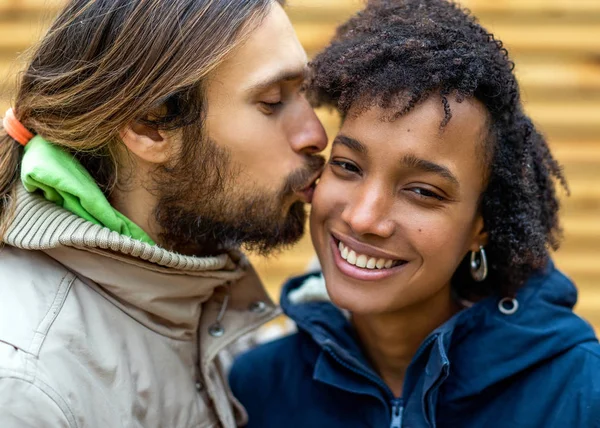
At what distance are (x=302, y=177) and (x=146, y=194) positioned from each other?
527mm

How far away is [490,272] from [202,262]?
974 mm

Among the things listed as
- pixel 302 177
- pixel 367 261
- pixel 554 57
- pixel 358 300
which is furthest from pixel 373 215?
pixel 554 57

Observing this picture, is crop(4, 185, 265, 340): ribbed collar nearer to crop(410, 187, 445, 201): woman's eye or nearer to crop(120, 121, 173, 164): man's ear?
crop(120, 121, 173, 164): man's ear

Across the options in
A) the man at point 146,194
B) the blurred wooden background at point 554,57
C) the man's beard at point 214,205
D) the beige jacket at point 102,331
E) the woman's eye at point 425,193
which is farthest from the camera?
the blurred wooden background at point 554,57

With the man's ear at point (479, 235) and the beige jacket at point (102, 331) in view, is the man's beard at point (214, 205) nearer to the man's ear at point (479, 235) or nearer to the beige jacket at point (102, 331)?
the beige jacket at point (102, 331)

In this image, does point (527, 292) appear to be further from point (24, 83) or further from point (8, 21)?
point (8, 21)

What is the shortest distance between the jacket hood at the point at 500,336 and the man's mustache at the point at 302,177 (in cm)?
49

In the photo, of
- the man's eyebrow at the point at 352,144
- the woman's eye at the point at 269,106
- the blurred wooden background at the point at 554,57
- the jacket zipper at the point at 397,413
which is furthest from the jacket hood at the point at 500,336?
the blurred wooden background at the point at 554,57

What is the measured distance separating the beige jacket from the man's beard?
0.12 metres

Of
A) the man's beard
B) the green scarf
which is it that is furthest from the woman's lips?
the green scarf

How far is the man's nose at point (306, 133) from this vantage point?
269 centimetres

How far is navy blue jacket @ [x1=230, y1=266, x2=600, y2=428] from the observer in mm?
2398

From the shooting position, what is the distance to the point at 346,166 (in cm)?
249

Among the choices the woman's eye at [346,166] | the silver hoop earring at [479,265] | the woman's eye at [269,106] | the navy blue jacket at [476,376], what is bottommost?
the navy blue jacket at [476,376]
